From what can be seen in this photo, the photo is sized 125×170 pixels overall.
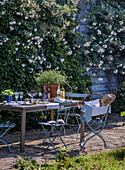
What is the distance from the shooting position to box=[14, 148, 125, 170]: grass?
115 inches

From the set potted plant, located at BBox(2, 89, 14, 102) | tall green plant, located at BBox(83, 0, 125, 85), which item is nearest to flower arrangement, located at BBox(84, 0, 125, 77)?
tall green plant, located at BBox(83, 0, 125, 85)

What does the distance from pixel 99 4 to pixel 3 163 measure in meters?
6.05

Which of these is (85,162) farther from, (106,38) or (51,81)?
(106,38)

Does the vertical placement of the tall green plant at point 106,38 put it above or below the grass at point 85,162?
above

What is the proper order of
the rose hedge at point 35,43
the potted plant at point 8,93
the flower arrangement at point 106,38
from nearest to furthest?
the potted plant at point 8,93
the rose hedge at point 35,43
the flower arrangement at point 106,38

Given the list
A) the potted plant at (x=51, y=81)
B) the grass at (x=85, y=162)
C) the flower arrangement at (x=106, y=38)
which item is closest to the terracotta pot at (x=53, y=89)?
the potted plant at (x=51, y=81)

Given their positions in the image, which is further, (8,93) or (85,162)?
(8,93)

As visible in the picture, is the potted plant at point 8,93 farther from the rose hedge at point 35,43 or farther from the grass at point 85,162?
the grass at point 85,162

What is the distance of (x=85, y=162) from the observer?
347 centimetres

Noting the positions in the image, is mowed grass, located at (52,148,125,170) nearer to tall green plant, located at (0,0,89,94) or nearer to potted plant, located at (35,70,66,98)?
potted plant, located at (35,70,66,98)

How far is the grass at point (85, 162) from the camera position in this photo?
291 cm

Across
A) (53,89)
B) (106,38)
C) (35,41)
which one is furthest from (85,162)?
(106,38)

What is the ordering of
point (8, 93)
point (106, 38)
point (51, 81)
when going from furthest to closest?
point (106, 38), point (51, 81), point (8, 93)

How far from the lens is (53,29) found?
653 centimetres
